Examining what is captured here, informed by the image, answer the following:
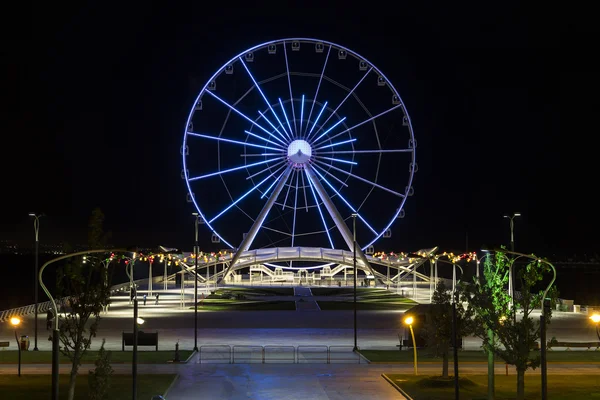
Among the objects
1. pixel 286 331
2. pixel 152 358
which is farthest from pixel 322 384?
pixel 286 331

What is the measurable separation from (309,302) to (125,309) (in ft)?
60.6

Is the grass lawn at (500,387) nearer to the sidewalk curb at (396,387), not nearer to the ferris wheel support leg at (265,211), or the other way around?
the sidewalk curb at (396,387)

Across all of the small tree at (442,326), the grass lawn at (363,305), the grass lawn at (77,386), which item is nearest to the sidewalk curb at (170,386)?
the grass lawn at (77,386)

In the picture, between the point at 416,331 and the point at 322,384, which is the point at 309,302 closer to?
the point at 416,331

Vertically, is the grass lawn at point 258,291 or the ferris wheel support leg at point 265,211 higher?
the ferris wheel support leg at point 265,211

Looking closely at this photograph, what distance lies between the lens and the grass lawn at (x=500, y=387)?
97.8ft

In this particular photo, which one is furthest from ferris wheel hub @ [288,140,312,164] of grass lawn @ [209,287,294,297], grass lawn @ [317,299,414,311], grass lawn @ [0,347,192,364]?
grass lawn @ [0,347,192,364]

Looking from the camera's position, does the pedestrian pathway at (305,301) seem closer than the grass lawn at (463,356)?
No

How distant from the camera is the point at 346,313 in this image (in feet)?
224

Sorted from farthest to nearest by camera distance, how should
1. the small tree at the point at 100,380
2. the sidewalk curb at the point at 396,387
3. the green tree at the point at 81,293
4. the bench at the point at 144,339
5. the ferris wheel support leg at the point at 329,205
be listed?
the ferris wheel support leg at the point at 329,205, the bench at the point at 144,339, the sidewalk curb at the point at 396,387, the green tree at the point at 81,293, the small tree at the point at 100,380

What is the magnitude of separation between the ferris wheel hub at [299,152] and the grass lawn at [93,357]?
3127cm

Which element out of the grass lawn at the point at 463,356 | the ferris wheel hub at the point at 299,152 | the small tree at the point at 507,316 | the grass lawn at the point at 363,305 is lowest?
the grass lawn at the point at 363,305

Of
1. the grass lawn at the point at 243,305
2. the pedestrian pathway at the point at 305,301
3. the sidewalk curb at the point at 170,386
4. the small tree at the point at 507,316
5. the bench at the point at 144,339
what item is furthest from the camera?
the pedestrian pathway at the point at 305,301

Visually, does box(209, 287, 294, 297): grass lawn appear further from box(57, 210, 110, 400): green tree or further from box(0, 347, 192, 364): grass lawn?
box(57, 210, 110, 400): green tree
